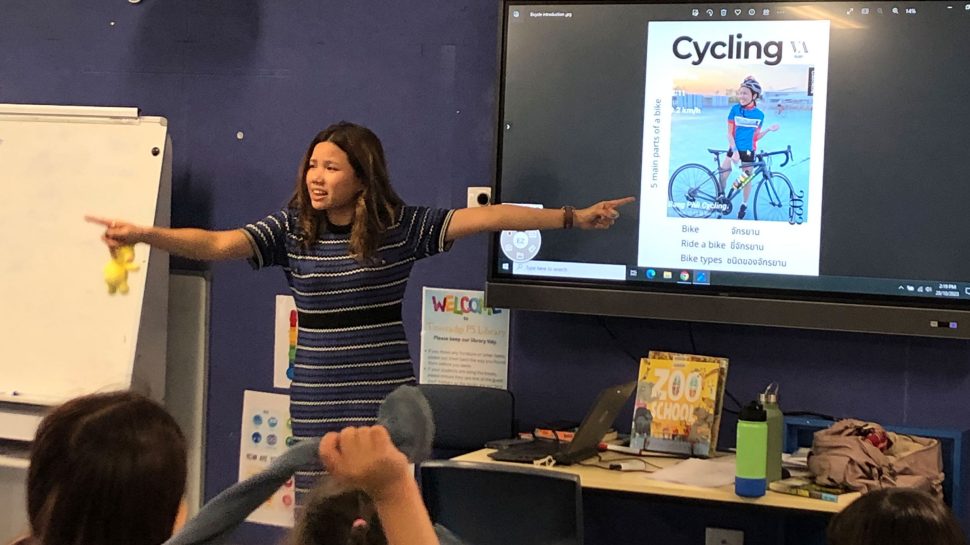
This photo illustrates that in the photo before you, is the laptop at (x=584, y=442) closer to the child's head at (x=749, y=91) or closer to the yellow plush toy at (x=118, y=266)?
the child's head at (x=749, y=91)

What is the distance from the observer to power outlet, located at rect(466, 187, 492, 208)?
3701mm

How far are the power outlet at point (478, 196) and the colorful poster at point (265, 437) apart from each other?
0.93 metres

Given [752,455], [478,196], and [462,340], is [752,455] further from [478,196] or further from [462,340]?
[478,196]

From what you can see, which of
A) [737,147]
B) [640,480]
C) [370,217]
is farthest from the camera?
[737,147]

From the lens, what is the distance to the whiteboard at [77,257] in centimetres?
380

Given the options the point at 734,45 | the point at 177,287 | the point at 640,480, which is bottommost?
the point at 640,480

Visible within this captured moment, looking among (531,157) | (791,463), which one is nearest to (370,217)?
(531,157)

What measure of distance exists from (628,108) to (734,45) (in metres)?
0.34

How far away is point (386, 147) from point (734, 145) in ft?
3.74

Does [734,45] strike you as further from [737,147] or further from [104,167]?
[104,167]

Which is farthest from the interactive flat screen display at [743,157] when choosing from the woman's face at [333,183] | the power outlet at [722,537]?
the power outlet at [722,537]

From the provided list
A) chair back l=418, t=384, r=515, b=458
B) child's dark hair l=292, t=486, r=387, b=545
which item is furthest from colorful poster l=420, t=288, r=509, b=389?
child's dark hair l=292, t=486, r=387, b=545

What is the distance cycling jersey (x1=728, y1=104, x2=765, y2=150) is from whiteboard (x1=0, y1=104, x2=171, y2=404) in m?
1.82

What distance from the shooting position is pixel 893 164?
3199 mm
